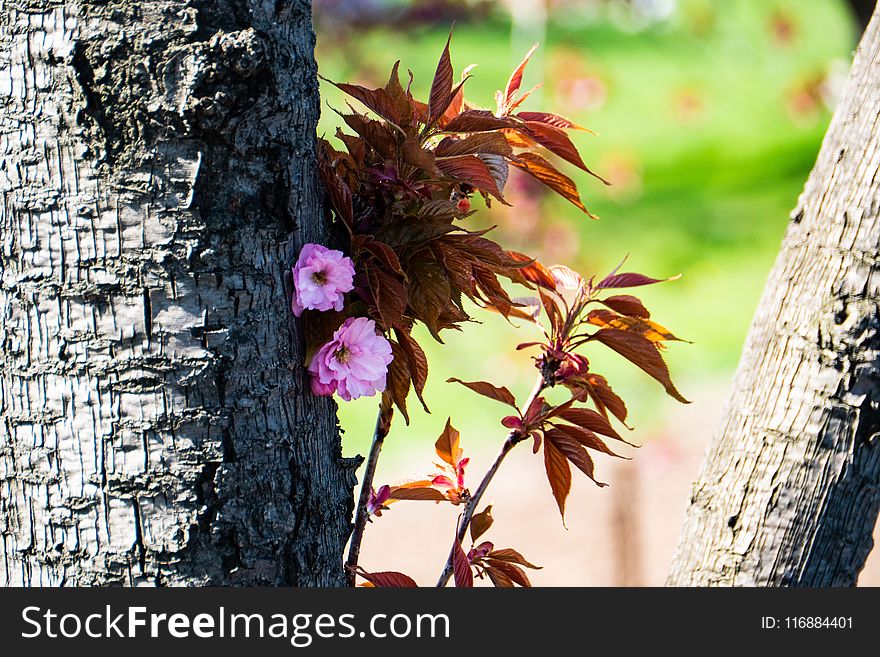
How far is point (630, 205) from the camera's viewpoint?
6.67 metres

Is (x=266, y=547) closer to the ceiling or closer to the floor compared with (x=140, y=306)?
closer to the floor

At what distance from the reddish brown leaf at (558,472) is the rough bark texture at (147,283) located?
14.4 inches

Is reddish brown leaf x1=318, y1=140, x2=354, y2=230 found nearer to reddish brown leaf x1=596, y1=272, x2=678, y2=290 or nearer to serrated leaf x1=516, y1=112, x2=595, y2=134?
serrated leaf x1=516, y1=112, x2=595, y2=134

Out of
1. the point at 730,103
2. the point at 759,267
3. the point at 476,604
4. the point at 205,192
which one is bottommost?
the point at 476,604

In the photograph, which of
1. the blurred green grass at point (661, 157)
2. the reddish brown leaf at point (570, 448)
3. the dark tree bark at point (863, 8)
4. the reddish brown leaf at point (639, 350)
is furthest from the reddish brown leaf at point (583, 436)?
the blurred green grass at point (661, 157)

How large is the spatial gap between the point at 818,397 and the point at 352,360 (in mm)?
644

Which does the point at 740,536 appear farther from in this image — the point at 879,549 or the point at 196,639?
the point at 879,549

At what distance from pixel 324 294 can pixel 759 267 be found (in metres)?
5.79

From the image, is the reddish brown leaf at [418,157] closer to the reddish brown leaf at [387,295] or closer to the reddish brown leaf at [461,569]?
the reddish brown leaf at [387,295]

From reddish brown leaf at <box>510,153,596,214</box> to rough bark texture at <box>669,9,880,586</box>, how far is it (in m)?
0.36

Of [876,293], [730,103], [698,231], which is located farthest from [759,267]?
[876,293]

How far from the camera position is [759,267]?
6180mm

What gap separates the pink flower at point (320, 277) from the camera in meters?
0.91

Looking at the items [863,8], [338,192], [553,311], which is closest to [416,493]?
[553,311]
